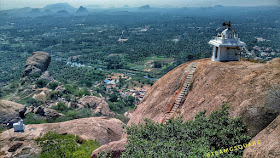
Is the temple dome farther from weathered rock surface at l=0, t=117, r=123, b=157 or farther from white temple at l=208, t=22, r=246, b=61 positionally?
weathered rock surface at l=0, t=117, r=123, b=157

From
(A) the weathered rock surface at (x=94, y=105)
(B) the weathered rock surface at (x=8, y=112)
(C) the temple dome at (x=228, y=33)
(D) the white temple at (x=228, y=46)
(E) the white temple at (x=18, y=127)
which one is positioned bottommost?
(A) the weathered rock surface at (x=94, y=105)

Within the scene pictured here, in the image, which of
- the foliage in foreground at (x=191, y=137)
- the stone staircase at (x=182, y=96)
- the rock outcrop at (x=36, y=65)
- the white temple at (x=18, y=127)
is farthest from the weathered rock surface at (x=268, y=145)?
the rock outcrop at (x=36, y=65)

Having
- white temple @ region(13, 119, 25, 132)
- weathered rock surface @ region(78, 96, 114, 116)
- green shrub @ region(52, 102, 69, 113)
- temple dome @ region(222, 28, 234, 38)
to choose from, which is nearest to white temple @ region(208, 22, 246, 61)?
temple dome @ region(222, 28, 234, 38)

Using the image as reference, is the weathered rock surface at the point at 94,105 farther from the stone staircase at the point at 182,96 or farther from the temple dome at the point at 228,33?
the temple dome at the point at 228,33

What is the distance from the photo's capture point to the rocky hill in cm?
1109

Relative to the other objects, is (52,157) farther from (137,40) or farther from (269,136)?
(137,40)

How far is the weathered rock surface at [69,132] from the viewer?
54.8ft

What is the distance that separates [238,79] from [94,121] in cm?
1415

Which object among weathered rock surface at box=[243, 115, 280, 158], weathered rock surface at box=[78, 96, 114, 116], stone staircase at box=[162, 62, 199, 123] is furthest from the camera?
weathered rock surface at box=[78, 96, 114, 116]

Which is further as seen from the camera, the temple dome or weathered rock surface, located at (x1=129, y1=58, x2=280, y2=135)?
the temple dome

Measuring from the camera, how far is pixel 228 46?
1738 cm

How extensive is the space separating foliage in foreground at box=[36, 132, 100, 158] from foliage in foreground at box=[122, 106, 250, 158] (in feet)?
16.6

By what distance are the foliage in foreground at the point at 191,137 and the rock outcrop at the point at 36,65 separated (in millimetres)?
46070

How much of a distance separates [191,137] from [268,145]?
350cm
